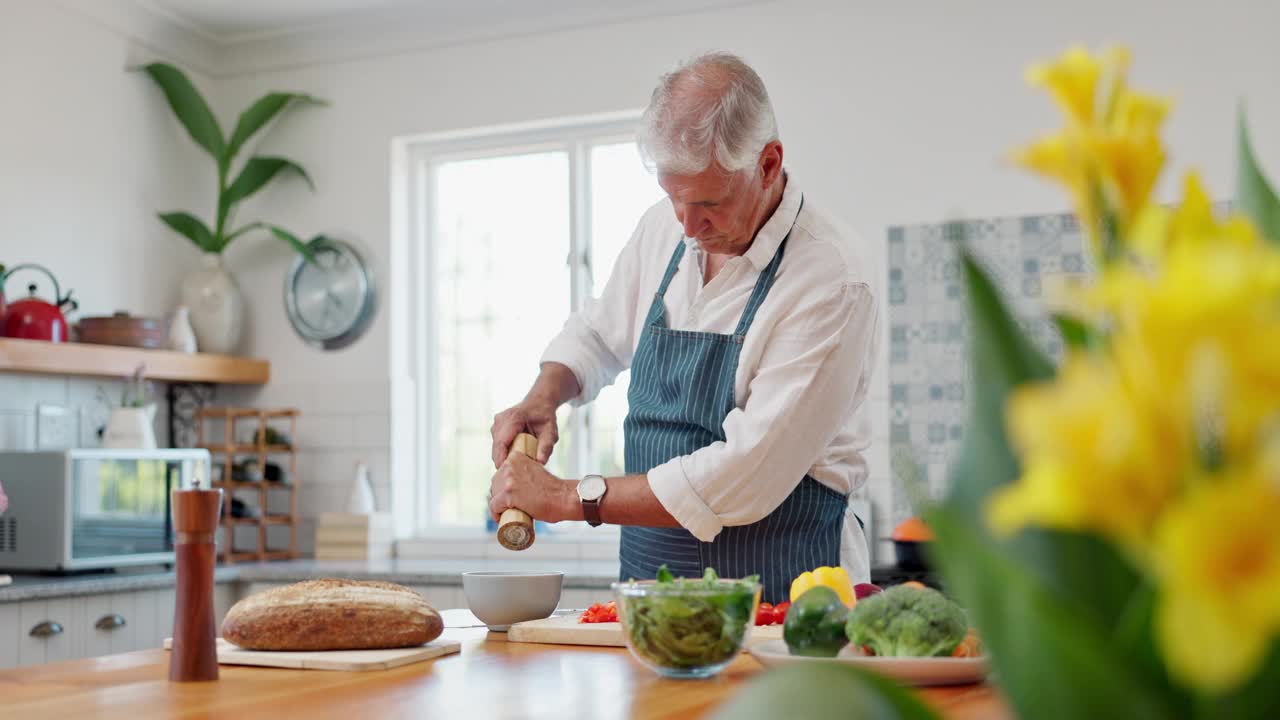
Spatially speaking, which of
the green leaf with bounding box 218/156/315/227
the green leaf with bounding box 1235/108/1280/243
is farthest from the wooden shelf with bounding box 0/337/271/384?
the green leaf with bounding box 1235/108/1280/243

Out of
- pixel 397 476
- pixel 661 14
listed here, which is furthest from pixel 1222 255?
pixel 397 476

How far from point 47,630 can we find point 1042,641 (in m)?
3.62

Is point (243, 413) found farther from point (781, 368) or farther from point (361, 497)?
point (781, 368)

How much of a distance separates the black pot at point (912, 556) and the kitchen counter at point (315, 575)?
803 millimetres

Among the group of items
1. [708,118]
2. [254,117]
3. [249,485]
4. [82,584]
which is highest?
[254,117]

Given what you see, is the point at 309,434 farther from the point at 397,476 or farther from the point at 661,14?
the point at 661,14

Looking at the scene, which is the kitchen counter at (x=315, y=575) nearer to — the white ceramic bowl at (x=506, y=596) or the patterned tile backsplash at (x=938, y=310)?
the patterned tile backsplash at (x=938, y=310)

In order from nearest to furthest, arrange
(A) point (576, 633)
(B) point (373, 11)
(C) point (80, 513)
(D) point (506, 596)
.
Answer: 1. (A) point (576, 633)
2. (D) point (506, 596)
3. (C) point (80, 513)
4. (B) point (373, 11)

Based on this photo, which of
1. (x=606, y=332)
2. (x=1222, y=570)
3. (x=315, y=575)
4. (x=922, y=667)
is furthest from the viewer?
(x=315, y=575)

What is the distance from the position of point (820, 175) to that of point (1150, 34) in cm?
110

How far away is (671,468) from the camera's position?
76.8 inches

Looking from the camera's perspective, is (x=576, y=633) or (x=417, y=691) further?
(x=576, y=633)

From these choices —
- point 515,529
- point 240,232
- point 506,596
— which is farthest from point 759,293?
point 240,232

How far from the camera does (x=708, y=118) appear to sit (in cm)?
208
